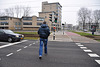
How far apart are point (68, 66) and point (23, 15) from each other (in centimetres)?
6205

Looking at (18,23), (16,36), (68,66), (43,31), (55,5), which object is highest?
(55,5)

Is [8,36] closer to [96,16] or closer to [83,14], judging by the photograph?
[83,14]

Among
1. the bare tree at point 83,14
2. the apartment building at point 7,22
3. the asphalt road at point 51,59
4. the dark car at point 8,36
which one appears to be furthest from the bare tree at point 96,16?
the asphalt road at point 51,59

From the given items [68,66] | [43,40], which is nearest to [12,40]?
[43,40]

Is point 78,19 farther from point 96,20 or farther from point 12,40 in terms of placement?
point 12,40

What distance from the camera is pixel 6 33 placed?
31.2 feet

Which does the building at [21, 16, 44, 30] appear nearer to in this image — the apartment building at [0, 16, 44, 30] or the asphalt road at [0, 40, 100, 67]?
the apartment building at [0, 16, 44, 30]

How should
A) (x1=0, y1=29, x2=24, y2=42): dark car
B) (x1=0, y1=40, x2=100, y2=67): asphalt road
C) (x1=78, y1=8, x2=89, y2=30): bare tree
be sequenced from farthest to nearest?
(x1=78, y1=8, x2=89, y2=30): bare tree < (x1=0, y1=29, x2=24, y2=42): dark car < (x1=0, y1=40, x2=100, y2=67): asphalt road

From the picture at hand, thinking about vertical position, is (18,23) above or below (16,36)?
above

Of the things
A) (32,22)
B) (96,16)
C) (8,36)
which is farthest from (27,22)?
(8,36)

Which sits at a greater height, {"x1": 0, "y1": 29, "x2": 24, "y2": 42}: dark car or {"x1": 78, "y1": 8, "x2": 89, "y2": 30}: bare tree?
{"x1": 78, "y1": 8, "x2": 89, "y2": 30}: bare tree

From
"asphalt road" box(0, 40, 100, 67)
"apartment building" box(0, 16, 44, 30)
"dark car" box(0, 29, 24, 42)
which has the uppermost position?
"apartment building" box(0, 16, 44, 30)

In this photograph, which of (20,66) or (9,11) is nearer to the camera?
(20,66)

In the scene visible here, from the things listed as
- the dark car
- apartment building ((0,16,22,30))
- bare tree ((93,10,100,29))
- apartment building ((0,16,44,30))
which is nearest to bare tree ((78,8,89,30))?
bare tree ((93,10,100,29))
